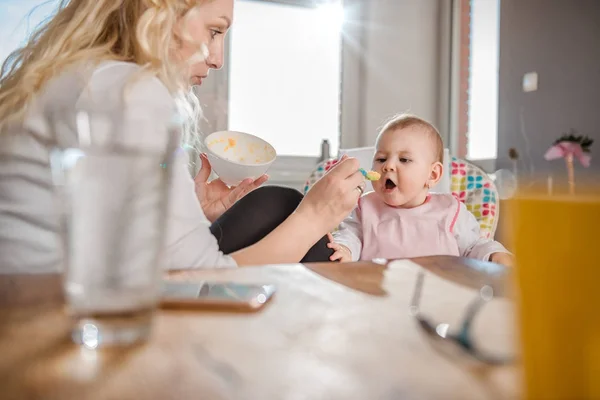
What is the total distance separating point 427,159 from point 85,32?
1.19 meters

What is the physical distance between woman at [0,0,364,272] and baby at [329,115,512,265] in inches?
22.8

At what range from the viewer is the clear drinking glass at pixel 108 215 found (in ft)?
1.22

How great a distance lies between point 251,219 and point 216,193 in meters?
0.52

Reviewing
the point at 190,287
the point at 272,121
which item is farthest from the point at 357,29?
the point at 190,287

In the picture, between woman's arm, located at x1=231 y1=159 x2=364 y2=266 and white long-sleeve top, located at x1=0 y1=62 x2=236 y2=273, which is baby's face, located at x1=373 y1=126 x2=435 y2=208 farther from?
white long-sleeve top, located at x1=0 y1=62 x2=236 y2=273

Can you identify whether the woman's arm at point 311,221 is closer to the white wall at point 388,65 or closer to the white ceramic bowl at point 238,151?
the white ceramic bowl at point 238,151

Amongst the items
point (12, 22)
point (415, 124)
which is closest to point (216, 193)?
point (415, 124)

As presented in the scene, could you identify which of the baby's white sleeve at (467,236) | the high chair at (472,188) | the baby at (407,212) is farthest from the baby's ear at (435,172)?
the high chair at (472,188)

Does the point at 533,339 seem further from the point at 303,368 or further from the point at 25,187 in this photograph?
the point at 25,187

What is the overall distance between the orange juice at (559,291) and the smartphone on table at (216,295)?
0.27 metres

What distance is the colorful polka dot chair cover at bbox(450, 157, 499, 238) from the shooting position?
216cm

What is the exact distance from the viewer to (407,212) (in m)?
1.86

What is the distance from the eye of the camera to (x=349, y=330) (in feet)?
1.33

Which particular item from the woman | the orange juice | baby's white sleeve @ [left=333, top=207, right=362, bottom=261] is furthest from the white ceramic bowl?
the orange juice
